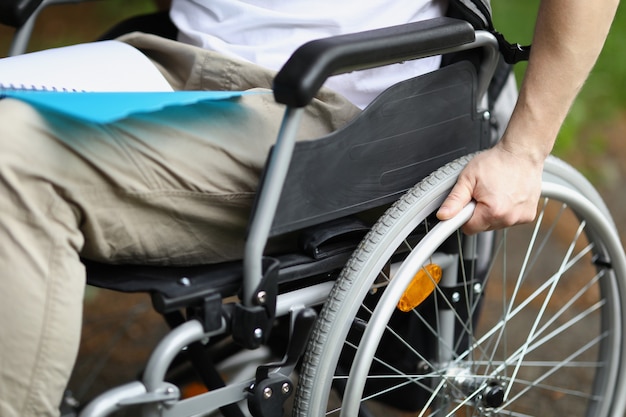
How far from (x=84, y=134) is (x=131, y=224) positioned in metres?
0.15

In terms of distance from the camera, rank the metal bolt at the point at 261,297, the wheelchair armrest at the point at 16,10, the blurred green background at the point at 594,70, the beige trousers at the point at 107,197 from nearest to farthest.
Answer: the beige trousers at the point at 107,197
the metal bolt at the point at 261,297
the wheelchair armrest at the point at 16,10
the blurred green background at the point at 594,70

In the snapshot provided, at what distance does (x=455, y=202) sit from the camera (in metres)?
1.43

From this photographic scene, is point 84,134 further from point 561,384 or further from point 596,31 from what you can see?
point 561,384

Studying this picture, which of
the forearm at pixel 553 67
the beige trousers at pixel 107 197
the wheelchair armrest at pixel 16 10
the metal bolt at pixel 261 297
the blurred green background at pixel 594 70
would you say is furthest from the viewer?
the blurred green background at pixel 594 70

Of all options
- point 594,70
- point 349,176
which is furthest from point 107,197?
point 594,70

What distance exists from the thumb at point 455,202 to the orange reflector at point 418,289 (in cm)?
12

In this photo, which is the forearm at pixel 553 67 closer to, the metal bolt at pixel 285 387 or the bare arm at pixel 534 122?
the bare arm at pixel 534 122

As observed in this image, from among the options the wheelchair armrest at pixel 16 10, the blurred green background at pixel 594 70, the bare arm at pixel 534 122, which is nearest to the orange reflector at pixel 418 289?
the bare arm at pixel 534 122

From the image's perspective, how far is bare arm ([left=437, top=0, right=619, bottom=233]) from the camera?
143cm

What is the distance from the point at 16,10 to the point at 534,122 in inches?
40.4

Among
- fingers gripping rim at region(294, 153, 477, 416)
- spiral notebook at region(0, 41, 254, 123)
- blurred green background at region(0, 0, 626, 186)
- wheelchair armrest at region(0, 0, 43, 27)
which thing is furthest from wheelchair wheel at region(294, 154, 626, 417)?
blurred green background at region(0, 0, 626, 186)

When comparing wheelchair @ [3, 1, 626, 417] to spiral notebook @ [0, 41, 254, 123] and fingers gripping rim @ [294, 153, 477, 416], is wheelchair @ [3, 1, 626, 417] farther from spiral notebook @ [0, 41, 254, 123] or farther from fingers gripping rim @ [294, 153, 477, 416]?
spiral notebook @ [0, 41, 254, 123]

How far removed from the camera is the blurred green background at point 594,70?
12.3ft

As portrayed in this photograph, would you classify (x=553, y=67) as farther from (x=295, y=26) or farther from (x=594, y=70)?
(x=594, y=70)
